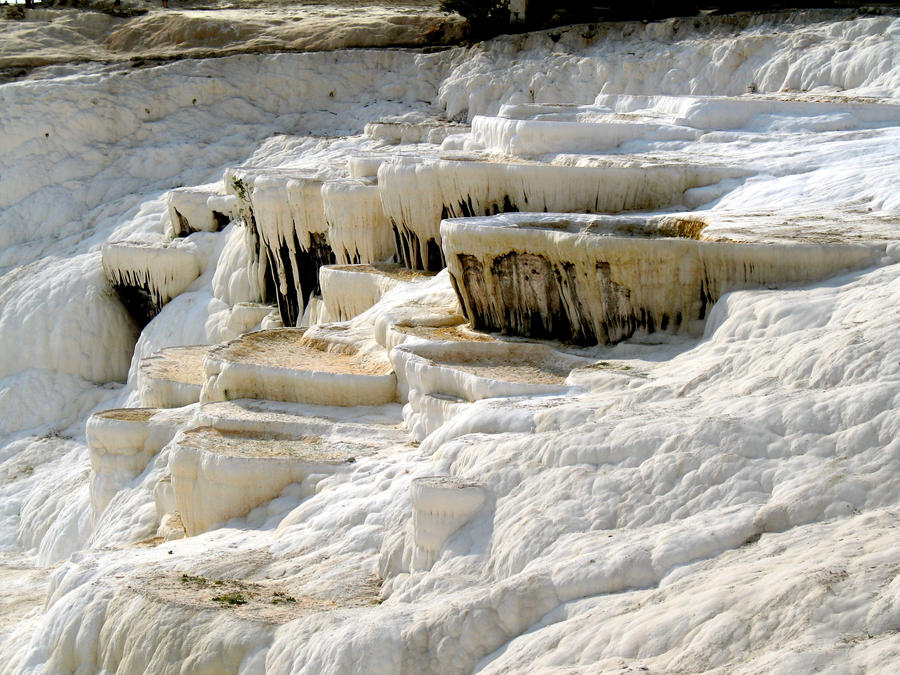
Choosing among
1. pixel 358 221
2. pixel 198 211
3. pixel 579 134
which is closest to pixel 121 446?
pixel 358 221

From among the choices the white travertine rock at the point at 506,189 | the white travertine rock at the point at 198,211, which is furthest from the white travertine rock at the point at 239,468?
the white travertine rock at the point at 198,211

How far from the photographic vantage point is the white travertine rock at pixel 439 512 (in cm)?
813

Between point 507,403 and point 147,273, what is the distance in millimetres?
13951

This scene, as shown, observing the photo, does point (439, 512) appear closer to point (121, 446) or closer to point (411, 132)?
point (121, 446)

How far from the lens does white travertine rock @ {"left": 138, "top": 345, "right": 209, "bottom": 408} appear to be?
1544 cm

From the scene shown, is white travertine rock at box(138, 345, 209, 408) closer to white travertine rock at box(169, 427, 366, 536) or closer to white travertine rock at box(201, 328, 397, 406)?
white travertine rock at box(201, 328, 397, 406)

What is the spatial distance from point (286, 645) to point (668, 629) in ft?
8.48

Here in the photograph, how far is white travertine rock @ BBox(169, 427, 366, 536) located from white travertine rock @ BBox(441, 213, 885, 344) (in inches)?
84.5

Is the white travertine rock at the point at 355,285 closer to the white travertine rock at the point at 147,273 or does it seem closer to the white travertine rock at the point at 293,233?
the white travertine rock at the point at 293,233

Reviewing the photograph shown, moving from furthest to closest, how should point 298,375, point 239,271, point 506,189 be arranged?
point 239,271 → point 506,189 → point 298,375

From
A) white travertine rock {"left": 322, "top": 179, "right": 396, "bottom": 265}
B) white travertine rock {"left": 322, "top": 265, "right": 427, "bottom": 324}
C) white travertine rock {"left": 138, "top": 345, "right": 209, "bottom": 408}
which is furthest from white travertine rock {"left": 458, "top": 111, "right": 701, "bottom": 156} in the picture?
white travertine rock {"left": 138, "top": 345, "right": 209, "bottom": 408}

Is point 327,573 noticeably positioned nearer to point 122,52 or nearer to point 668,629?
point 668,629

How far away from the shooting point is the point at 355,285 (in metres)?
15.5

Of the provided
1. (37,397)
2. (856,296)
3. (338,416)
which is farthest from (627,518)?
(37,397)
